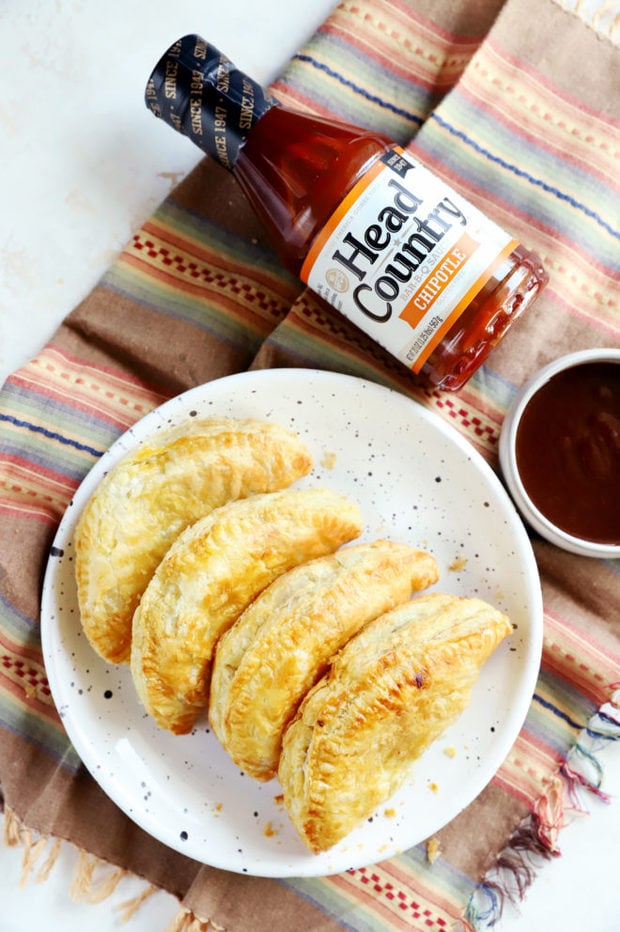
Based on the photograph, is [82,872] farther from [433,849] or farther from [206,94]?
[206,94]

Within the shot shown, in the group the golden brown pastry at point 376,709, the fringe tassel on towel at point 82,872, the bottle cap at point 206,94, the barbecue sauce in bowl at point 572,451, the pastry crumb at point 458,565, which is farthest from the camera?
the fringe tassel on towel at point 82,872

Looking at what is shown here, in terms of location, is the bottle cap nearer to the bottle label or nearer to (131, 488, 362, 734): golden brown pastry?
the bottle label

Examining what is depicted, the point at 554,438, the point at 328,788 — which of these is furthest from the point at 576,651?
the point at 328,788

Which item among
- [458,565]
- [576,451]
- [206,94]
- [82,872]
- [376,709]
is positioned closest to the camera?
[376,709]

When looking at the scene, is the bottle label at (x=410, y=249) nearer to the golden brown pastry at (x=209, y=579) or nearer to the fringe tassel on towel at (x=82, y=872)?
the golden brown pastry at (x=209, y=579)

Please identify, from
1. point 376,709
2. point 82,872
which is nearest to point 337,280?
point 376,709

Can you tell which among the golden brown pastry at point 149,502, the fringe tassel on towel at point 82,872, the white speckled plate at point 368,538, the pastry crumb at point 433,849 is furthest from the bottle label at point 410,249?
the fringe tassel on towel at point 82,872

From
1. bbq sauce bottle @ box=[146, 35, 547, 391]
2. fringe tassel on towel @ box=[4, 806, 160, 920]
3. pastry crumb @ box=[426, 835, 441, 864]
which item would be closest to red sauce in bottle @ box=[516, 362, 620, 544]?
bbq sauce bottle @ box=[146, 35, 547, 391]
